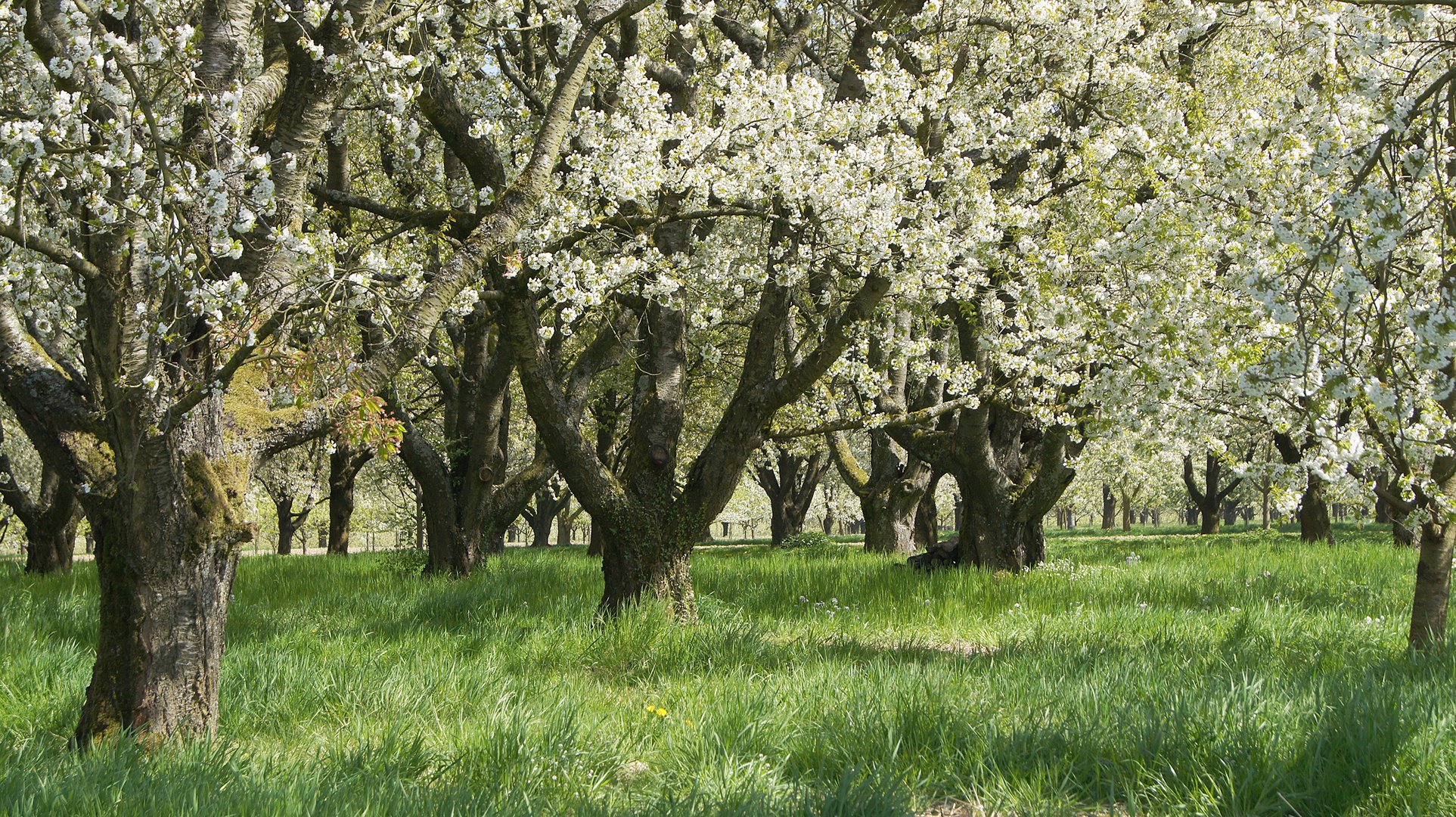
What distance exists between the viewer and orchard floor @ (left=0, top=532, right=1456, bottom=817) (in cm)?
353

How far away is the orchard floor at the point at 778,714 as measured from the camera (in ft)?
11.6

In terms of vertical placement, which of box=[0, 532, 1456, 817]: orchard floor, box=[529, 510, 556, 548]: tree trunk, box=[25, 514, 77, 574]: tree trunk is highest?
box=[25, 514, 77, 574]: tree trunk

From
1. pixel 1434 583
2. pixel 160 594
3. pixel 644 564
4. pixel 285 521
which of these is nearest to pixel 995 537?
pixel 644 564

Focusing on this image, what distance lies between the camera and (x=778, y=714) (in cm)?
454

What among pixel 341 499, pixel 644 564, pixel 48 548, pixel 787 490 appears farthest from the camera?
pixel 787 490

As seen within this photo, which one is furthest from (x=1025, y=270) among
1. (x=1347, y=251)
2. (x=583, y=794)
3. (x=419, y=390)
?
(x=419, y=390)

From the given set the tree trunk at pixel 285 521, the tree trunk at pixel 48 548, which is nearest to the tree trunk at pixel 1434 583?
the tree trunk at pixel 48 548

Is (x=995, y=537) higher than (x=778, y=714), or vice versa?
A: (x=995, y=537)

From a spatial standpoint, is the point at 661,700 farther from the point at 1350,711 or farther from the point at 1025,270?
the point at 1025,270

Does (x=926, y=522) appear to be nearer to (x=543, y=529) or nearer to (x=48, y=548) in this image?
(x=48, y=548)

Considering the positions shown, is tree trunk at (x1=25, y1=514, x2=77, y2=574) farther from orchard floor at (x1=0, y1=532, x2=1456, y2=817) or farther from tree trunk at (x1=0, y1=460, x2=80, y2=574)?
orchard floor at (x1=0, y1=532, x2=1456, y2=817)

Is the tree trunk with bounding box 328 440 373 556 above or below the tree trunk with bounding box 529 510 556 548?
above

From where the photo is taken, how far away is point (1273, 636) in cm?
653

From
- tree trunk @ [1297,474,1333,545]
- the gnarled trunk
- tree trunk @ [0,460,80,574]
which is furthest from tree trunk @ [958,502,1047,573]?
the gnarled trunk
